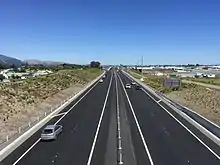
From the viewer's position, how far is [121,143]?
25703 millimetres

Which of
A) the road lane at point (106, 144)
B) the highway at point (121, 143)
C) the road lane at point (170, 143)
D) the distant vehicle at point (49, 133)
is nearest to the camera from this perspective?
the road lane at point (106, 144)

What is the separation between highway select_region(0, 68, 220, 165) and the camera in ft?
70.5

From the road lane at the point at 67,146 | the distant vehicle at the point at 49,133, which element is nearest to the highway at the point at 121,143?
the road lane at the point at 67,146

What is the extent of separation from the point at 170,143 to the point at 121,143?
385 cm

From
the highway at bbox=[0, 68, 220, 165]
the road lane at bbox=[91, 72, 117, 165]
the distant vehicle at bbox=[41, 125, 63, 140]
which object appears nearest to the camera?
the road lane at bbox=[91, 72, 117, 165]

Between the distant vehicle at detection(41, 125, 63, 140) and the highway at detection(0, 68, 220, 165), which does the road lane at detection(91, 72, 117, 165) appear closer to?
the highway at detection(0, 68, 220, 165)

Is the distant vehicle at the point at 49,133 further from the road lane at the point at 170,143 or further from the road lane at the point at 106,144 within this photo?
the road lane at the point at 170,143

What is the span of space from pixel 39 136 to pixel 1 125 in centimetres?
663

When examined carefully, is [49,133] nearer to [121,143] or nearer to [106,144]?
[106,144]

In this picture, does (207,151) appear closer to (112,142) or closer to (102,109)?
(112,142)

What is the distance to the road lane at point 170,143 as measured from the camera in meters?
21.6

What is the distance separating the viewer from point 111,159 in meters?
21.3

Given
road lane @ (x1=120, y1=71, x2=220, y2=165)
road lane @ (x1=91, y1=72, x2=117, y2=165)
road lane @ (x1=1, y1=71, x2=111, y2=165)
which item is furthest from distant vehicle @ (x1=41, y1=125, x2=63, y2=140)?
road lane @ (x1=120, y1=71, x2=220, y2=165)

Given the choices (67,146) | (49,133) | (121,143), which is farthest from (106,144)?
(49,133)
